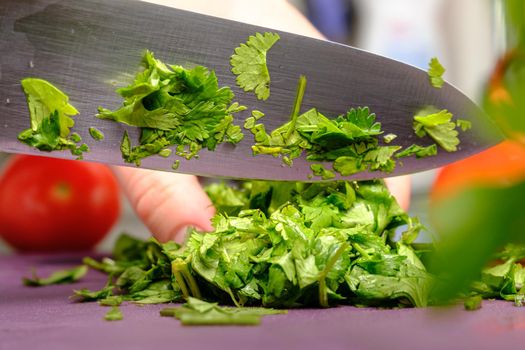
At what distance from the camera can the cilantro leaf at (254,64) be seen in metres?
1.10

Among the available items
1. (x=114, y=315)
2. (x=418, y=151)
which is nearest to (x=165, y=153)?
(x=114, y=315)

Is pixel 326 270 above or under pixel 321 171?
under

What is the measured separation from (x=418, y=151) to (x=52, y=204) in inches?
56.6

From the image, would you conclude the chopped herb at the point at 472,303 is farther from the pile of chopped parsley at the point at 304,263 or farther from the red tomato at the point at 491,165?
the red tomato at the point at 491,165

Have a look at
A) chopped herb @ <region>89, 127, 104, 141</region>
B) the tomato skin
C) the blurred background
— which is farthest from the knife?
the blurred background

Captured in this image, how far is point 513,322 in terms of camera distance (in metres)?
0.81

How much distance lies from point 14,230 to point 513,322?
72.9 inches

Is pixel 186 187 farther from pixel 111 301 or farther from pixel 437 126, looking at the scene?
pixel 437 126

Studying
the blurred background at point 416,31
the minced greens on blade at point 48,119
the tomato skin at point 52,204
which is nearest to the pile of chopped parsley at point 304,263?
the minced greens on blade at point 48,119

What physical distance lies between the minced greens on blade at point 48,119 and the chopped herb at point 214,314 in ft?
1.14

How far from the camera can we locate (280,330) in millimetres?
750

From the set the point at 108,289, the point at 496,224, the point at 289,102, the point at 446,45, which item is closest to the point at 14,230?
the point at 108,289

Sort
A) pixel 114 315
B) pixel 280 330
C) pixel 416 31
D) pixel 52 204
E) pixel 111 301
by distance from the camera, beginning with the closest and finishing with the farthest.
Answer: pixel 280 330
pixel 114 315
pixel 111 301
pixel 52 204
pixel 416 31

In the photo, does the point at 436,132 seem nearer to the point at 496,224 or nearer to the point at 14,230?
the point at 496,224
